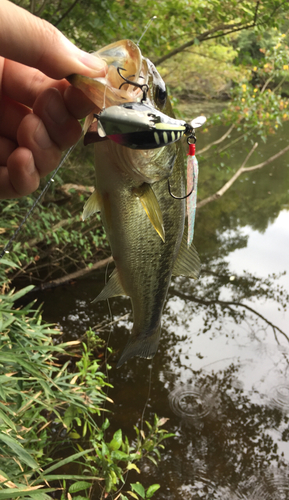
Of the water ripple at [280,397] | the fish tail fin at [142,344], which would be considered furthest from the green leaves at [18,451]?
the water ripple at [280,397]

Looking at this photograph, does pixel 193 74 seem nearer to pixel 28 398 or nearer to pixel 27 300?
pixel 27 300

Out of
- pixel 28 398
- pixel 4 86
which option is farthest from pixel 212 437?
pixel 4 86

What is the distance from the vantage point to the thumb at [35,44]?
1.03m

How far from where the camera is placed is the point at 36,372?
2.14 metres

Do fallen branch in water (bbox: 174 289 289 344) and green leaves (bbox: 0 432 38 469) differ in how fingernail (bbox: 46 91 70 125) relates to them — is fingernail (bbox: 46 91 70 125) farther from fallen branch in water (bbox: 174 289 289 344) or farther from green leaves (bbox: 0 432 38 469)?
fallen branch in water (bbox: 174 289 289 344)

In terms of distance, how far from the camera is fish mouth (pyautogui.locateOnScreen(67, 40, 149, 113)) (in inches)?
32.5

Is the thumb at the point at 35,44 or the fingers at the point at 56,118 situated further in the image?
the fingers at the point at 56,118

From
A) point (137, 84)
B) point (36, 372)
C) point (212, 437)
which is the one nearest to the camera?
point (137, 84)

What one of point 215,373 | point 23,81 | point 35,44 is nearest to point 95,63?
point 35,44

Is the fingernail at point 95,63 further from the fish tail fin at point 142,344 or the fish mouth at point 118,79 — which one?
the fish tail fin at point 142,344

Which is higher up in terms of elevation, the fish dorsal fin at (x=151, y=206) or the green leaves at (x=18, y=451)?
the fish dorsal fin at (x=151, y=206)

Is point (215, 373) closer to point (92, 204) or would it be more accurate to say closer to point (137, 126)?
point (92, 204)

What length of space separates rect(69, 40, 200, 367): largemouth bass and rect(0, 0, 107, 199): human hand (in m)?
0.11

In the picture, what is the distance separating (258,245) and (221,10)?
4670 millimetres
